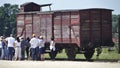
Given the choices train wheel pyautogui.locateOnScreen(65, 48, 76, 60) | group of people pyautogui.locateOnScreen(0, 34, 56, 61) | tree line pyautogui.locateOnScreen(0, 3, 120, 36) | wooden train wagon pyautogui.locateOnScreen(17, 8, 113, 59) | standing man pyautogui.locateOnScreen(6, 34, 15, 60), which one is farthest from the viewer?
tree line pyautogui.locateOnScreen(0, 3, 120, 36)

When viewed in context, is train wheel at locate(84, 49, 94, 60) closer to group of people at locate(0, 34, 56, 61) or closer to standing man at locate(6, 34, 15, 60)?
group of people at locate(0, 34, 56, 61)

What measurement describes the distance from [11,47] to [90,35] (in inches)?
248

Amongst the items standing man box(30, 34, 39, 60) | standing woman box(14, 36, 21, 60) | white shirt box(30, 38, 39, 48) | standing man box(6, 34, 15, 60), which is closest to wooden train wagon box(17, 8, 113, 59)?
standing man box(30, 34, 39, 60)

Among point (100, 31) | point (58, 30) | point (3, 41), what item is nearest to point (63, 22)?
point (58, 30)

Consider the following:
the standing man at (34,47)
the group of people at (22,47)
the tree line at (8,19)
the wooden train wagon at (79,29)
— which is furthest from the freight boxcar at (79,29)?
the tree line at (8,19)

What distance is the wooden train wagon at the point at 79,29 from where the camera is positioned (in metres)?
33.1

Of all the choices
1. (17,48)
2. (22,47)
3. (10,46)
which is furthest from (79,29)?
(10,46)

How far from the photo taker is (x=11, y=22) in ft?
327

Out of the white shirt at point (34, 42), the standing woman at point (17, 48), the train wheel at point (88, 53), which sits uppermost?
the white shirt at point (34, 42)

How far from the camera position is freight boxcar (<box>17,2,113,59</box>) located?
109 feet

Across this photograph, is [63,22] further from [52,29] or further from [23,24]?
[23,24]

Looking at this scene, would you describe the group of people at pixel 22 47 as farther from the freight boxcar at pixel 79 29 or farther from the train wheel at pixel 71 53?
the freight boxcar at pixel 79 29

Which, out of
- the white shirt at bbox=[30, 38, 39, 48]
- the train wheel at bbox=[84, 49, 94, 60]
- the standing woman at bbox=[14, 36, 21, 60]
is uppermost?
the white shirt at bbox=[30, 38, 39, 48]

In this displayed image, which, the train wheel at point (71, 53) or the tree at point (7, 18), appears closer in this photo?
the train wheel at point (71, 53)
